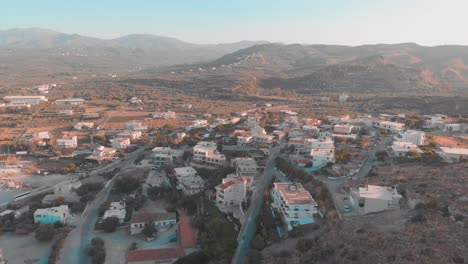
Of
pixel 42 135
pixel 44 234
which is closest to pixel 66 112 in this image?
pixel 42 135

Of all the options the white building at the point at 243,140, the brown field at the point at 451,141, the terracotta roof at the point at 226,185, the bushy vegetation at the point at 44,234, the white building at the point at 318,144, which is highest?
the white building at the point at 318,144

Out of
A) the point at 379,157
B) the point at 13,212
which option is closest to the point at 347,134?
the point at 379,157

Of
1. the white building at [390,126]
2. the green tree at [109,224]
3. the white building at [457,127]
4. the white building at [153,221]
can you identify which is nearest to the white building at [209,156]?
the white building at [153,221]

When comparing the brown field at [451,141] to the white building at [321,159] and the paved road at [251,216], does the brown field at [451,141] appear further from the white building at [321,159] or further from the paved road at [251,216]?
the paved road at [251,216]

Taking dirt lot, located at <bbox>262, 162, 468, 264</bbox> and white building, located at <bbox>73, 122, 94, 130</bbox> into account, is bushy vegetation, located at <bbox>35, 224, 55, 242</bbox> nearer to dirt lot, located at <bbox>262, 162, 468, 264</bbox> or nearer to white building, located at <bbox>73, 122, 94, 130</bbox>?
dirt lot, located at <bbox>262, 162, 468, 264</bbox>

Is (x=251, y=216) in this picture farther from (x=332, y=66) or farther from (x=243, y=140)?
(x=332, y=66)

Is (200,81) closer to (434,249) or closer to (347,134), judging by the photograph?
(347,134)

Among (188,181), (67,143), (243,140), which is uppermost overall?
(243,140)
